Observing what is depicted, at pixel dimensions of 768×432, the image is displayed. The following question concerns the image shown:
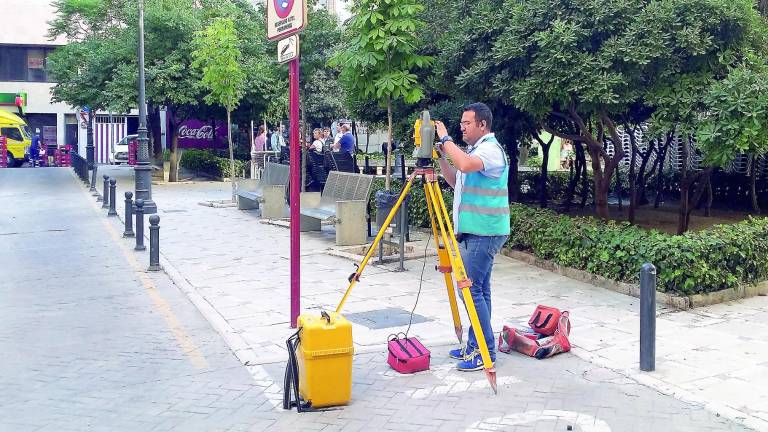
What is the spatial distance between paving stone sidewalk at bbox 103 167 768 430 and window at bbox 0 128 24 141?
1274 inches

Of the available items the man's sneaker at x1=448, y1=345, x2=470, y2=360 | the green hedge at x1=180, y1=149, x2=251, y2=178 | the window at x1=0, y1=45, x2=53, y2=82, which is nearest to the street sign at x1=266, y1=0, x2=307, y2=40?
the man's sneaker at x1=448, y1=345, x2=470, y2=360

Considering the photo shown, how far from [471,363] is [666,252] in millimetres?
3372

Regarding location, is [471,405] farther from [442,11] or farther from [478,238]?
[442,11]

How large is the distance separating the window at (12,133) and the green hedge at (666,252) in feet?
122

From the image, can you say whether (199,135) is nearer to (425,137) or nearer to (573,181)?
(573,181)

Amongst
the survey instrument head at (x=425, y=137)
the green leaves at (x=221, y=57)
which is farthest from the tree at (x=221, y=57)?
the survey instrument head at (x=425, y=137)

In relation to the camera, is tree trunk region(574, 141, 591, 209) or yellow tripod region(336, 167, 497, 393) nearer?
yellow tripod region(336, 167, 497, 393)

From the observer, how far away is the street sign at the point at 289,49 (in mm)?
7254

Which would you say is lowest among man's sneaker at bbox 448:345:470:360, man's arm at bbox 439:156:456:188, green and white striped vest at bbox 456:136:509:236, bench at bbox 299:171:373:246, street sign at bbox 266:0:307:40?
man's sneaker at bbox 448:345:470:360

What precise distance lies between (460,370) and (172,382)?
220 centimetres

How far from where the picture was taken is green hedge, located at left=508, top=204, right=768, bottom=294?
870cm

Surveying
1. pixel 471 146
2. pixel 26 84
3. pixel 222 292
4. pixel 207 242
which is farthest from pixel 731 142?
pixel 26 84

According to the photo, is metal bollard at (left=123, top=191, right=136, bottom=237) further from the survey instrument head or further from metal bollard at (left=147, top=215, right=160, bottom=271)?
the survey instrument head

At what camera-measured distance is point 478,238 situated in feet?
20.1
